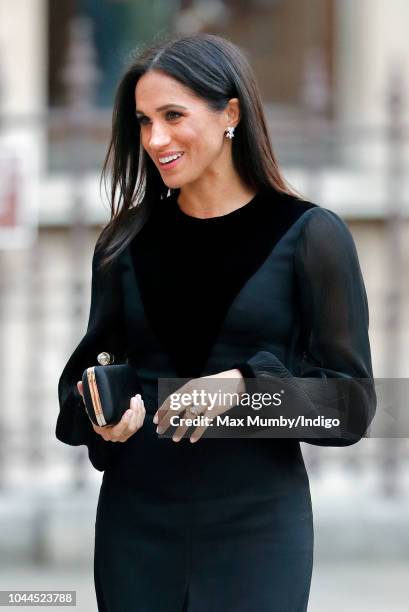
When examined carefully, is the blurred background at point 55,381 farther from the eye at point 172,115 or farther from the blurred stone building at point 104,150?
the eye at point 172,115

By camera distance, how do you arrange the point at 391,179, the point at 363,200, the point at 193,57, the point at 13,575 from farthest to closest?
1. the point at 363,200
2. the point at 391,179
3. the point at 13,575
4. the point at 193,57

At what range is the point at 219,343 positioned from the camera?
88.1 inches

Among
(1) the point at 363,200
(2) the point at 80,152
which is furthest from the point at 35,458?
(1) the point at 363,200

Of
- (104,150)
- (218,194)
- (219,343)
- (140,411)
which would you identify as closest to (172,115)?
(218,194)

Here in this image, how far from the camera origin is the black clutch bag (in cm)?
214

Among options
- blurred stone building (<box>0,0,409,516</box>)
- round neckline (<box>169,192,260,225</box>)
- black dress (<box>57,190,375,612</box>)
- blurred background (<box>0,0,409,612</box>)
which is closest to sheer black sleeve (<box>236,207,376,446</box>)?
black dress (<box>57,190,375,612</box>)

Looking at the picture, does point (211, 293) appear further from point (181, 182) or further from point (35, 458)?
point (35, 458)

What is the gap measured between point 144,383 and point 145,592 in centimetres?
35

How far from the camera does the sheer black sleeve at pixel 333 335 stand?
2191mm

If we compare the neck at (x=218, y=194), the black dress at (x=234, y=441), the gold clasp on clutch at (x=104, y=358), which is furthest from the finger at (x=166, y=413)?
the neck at (x=218, y=194)

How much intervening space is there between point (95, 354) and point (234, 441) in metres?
0.32

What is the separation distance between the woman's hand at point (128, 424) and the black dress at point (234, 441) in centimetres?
10

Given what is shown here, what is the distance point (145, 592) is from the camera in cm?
224

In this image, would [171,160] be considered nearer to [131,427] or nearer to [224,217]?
[224,217]
